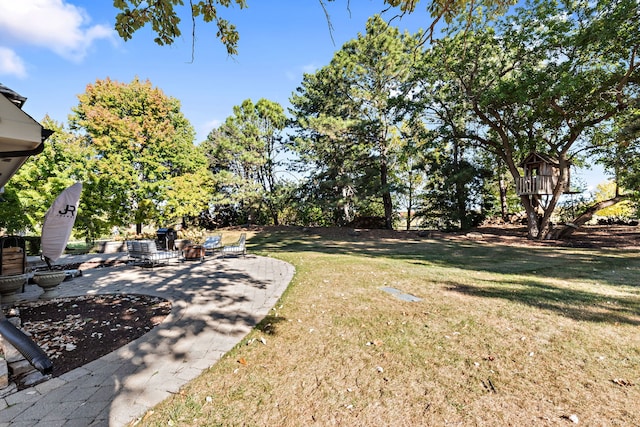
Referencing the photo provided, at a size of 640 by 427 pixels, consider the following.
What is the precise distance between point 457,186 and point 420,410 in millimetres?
20472

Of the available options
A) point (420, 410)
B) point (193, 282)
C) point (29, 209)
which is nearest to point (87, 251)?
point (29, 209)

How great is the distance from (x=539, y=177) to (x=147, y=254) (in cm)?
1882

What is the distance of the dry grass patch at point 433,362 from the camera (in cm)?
246

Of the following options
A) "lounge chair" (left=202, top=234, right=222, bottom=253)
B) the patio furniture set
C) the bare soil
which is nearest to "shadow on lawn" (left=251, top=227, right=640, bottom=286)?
the patio furniture set

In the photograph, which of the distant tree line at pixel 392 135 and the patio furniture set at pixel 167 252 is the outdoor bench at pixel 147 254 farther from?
the distant tree line at pixel 392 135

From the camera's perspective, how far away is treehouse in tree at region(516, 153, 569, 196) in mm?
14992

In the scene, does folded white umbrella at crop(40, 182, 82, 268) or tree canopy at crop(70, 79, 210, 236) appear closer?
folded white umbrella at crop(40, 182, 82, 268)

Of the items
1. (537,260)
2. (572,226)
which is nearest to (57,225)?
(537,260)

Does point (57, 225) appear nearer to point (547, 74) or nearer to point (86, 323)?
point (86, 323)

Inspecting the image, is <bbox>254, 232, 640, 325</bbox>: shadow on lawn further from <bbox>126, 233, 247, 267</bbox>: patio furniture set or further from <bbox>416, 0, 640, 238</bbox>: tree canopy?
<bbox>126, 233, 247, 267</bbox>: patio furniture set

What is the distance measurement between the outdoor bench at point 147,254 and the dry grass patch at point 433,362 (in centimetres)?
583

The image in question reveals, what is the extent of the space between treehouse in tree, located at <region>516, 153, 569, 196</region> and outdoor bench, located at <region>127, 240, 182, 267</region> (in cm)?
1760

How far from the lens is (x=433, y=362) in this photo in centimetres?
318

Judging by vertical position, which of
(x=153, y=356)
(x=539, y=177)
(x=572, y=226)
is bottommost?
(x=153, y=356)
